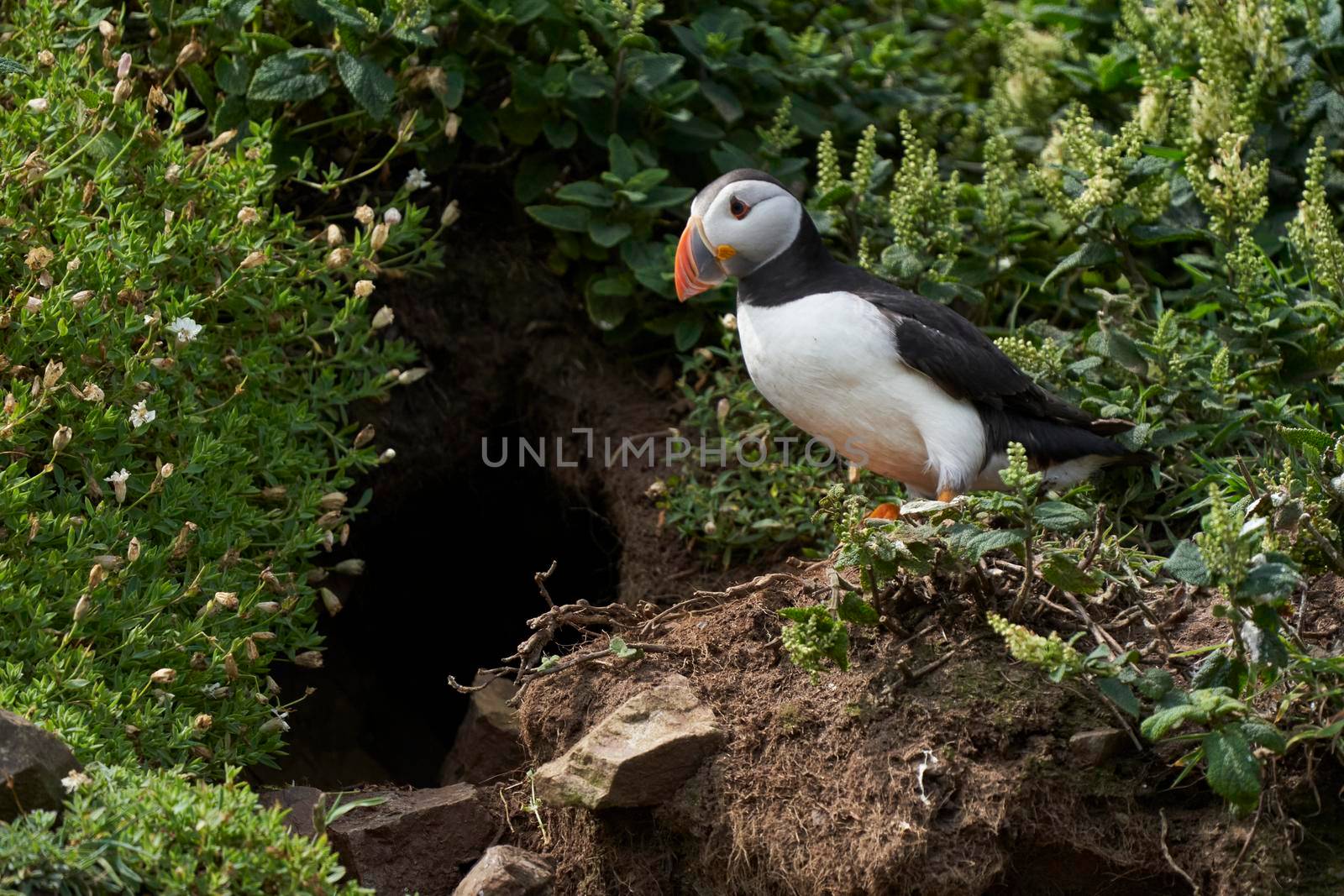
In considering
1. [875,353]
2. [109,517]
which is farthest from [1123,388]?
[109,517]

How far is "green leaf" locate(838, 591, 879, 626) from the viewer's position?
3.15 meters

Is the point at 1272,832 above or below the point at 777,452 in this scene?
above

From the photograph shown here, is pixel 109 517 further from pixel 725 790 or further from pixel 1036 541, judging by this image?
pixel 1036 541

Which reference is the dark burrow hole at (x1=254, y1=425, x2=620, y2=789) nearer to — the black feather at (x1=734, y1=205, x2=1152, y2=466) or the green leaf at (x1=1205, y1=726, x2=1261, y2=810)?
the black feather at (x1=734, y1=205, x2=1152, y2=466)

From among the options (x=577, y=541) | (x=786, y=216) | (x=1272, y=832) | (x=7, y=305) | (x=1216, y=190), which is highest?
(x=7, y=305)

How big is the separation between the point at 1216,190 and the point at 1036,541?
6.10 feet

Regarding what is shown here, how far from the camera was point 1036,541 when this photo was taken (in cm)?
353

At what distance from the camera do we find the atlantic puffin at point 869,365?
3992 millimetres

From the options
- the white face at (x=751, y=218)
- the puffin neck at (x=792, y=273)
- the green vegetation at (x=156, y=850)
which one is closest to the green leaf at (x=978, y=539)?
the puffin neck at (x=792, y=273)

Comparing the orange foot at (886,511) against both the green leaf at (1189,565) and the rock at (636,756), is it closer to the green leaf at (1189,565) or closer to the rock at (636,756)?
the rock at (636,756)

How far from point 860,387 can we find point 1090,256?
4.70 ft

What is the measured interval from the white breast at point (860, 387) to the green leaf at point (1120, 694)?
1210 mm

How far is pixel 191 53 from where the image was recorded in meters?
4.30

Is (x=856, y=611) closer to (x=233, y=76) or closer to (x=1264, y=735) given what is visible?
(x=1264, y=735)
